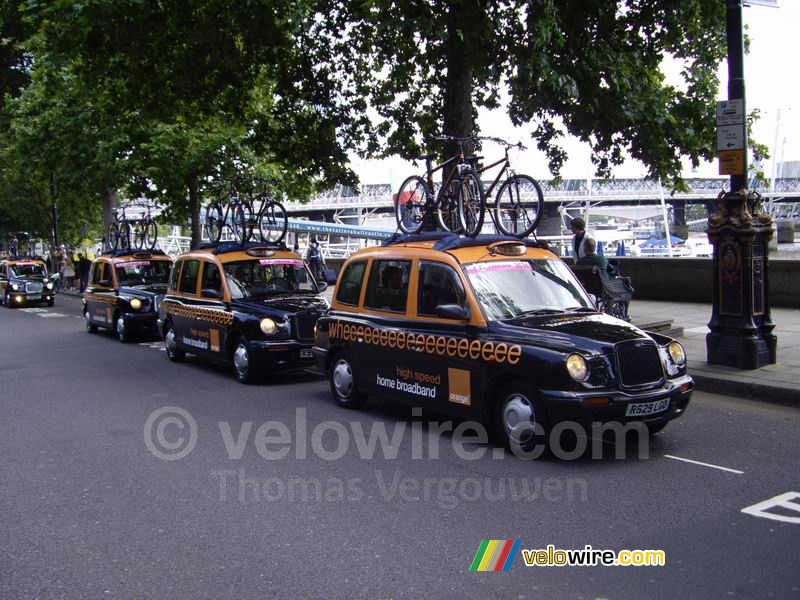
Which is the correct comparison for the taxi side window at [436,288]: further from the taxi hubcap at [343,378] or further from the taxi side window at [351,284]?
the taxi hubcap at [343,378]

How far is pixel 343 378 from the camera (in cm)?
945

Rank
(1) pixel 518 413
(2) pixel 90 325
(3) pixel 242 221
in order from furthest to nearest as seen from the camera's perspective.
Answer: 1. (2) pixel 90 325
2. (3) pixel 242 221
3. (1) pixel 518 413

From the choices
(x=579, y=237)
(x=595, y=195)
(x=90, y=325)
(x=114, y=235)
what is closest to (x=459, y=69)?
(x=579, y=237)

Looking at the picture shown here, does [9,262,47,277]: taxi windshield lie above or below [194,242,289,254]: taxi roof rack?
below

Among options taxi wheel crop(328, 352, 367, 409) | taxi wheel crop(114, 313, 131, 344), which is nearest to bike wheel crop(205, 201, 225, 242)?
taxi wheel crop(114, 313, 131, 344)

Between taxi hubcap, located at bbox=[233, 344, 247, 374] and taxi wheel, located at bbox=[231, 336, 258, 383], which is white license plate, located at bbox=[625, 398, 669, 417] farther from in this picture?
taxi hubcap, located at bbox=[233, 344, 247, 374]

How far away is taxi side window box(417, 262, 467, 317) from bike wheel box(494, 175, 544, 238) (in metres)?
2.46

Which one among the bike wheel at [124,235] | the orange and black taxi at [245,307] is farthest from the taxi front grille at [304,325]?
the bike wheel at [124,235]

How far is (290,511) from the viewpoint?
588 cm

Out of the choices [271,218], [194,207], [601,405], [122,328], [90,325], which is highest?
[194,207]

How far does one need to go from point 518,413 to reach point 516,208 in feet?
14.0

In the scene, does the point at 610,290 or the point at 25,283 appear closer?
the point at 610,290

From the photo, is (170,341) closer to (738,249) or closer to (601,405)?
(738,249)

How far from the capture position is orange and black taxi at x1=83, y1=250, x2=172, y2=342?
1731 centimetres
